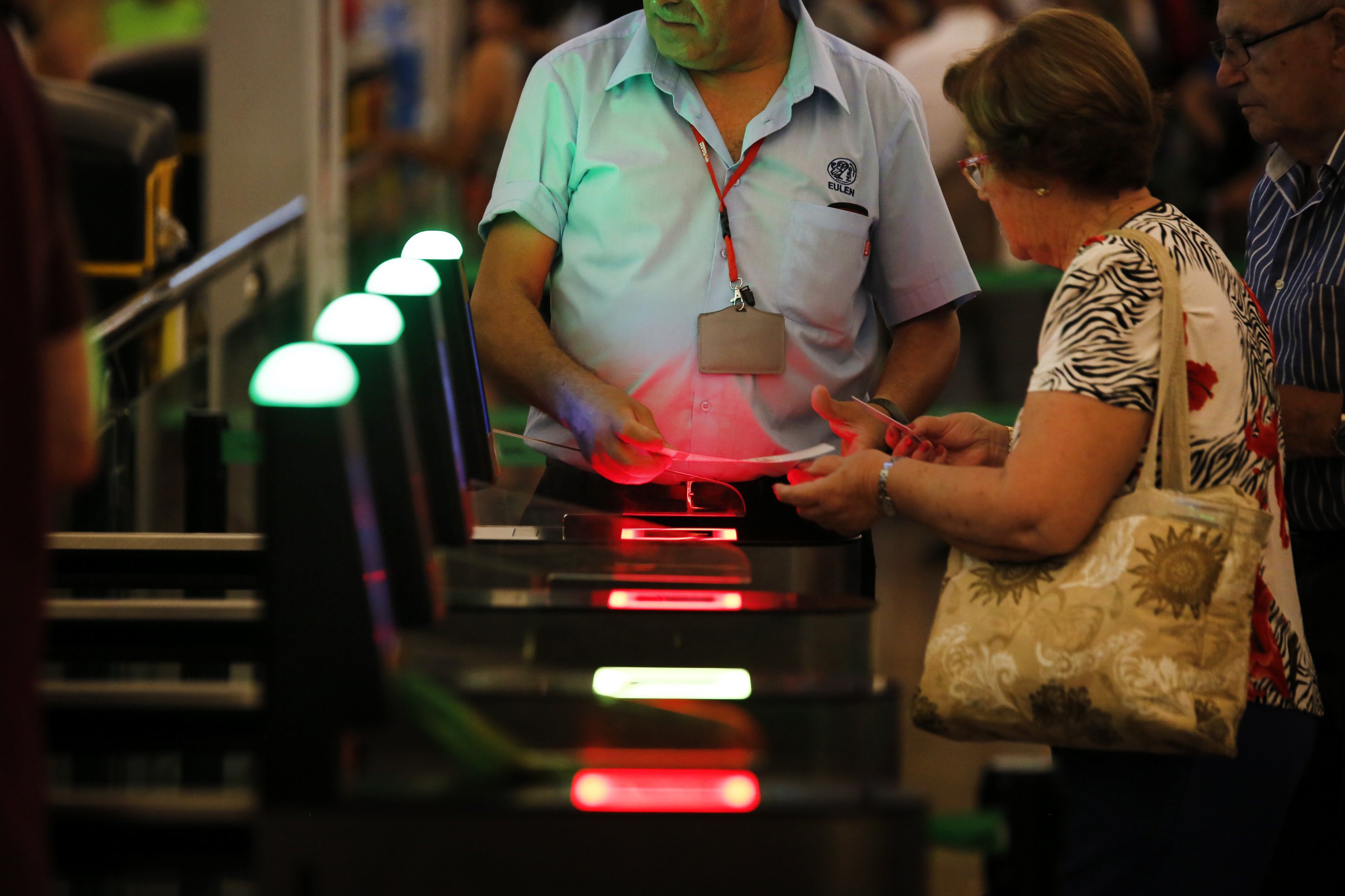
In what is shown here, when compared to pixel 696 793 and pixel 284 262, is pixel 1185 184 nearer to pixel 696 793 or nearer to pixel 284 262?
pixel 284 262

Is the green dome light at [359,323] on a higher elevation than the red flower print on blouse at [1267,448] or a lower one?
higher

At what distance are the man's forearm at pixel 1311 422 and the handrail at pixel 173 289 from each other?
213 cm

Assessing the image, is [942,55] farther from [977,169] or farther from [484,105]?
[977,169]

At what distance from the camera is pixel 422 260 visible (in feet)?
5.30

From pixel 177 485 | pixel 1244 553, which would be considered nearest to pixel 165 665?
pixel 1244 553

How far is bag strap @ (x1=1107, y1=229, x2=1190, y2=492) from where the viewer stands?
54.1 inches

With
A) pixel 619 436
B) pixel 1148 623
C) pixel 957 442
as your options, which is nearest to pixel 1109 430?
pixel 1148 623

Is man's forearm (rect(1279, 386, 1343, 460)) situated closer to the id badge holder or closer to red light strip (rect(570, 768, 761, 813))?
the id badge holder

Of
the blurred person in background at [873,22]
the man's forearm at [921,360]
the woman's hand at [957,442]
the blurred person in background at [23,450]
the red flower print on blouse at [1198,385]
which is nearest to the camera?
the blurred person in background at [23,450]

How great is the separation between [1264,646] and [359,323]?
982 millimetres

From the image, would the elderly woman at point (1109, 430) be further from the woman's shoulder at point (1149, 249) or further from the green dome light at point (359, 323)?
the green dome light at point (359, 323)

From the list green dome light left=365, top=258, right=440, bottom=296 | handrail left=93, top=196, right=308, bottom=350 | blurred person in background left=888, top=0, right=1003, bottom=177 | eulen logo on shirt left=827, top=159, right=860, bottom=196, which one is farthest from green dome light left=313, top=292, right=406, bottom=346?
blurred person in background left=888, top=0, right=1003, bottom=177

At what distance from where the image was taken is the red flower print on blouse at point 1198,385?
1.42 meters

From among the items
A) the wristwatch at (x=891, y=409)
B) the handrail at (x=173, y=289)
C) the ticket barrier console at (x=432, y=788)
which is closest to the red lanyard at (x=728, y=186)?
the wristwatch at (x=891, y=409)
